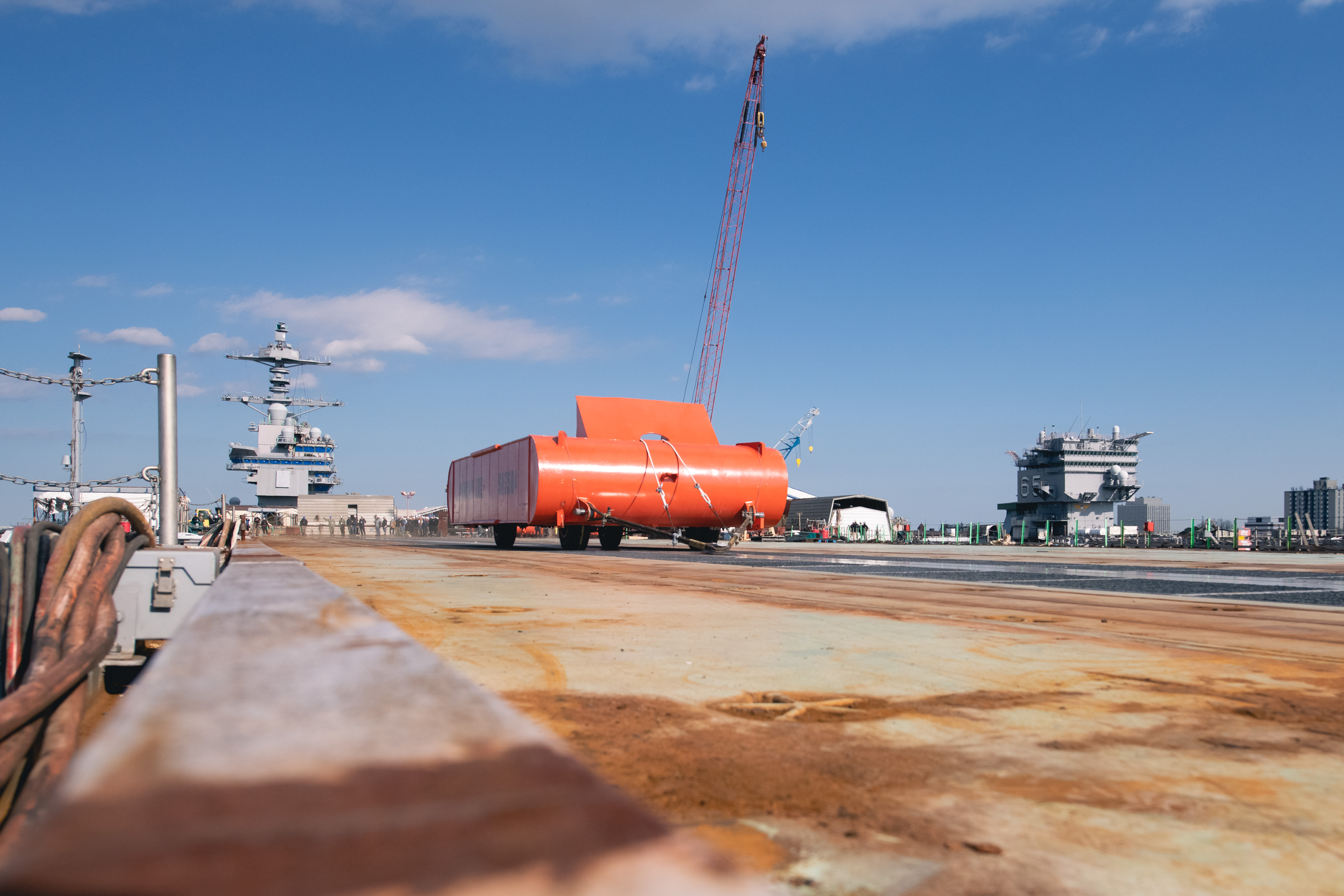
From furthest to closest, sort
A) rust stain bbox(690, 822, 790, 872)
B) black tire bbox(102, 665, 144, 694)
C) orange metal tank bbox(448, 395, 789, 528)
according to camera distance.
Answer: orange metal tank bbox(448, 395, 789, 528), black tire bbox(102, 665, 144, 694), rust stain bbox(690, 822, 790, 872)

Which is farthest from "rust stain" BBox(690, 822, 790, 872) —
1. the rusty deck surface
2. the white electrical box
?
the white electrical box

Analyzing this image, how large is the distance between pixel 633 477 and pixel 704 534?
12.2 ft

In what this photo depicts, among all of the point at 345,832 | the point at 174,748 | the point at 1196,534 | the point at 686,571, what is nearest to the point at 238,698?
the point at 174,748

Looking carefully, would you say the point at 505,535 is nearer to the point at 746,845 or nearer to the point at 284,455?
the point at 746,845

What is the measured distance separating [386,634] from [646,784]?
118 centimetres

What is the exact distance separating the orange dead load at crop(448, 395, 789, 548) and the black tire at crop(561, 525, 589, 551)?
4 centimetres

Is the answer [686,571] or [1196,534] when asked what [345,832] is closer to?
[686,571]

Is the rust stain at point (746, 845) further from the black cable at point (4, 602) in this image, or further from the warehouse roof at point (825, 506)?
the warehouse roof at point (825, 506)

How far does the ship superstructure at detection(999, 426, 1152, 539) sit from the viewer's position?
65938 mm

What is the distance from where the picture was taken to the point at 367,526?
80.6m

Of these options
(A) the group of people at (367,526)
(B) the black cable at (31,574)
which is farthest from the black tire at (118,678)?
(A) the group of people at (367,526)

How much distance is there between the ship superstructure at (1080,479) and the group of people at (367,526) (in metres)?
45.5

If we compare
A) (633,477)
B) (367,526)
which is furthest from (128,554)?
(367,526)

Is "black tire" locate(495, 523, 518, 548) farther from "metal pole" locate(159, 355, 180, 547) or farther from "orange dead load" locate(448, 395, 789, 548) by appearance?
"metal pole" locate(159, 355, 180, 547)
